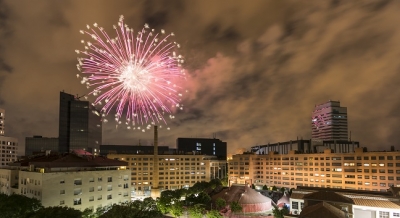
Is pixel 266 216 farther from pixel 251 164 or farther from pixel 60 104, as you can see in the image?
pixel 60 104

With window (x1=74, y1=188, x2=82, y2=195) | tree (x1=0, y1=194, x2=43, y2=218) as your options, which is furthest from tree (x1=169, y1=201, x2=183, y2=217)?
tree (x1=0, y1=194, x2=43, y2=218)

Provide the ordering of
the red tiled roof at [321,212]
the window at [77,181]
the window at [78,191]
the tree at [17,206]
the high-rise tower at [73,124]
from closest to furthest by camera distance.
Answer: the red tiled roof at [321,212], the tree at [17,206], the window at [78,191], the window at [77,181], the high-rise tower at [73,124]

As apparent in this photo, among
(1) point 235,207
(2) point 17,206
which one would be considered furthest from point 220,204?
(2) point 17,206

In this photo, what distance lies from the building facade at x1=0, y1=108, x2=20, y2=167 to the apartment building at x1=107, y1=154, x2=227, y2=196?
2374 inches

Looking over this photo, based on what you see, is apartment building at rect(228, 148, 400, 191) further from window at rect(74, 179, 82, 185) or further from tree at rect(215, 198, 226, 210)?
window at rect(74, 179, 82, 185)

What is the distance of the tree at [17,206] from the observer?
3972 centimetres

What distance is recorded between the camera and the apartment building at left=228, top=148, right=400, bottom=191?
75.2 m

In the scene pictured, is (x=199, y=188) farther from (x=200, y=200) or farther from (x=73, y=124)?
(x=73, y=124)

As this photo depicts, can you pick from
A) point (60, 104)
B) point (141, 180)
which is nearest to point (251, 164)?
point (141, 180)

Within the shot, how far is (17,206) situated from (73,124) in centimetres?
12347

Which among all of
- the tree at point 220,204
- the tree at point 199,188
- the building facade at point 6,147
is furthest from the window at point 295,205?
the building facade at point 6,147

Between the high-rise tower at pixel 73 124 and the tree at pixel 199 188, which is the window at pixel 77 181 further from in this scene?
the high-rise tower at pixel 73 124

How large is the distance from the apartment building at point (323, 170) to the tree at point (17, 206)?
74631mm

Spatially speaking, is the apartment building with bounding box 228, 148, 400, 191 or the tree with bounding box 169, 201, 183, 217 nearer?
the tree with bounding box 169, 201, 183, 217
